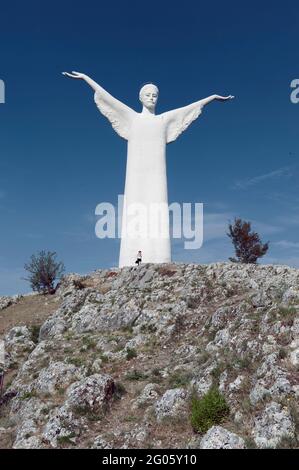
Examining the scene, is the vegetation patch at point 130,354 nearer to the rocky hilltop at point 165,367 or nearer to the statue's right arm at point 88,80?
the rocky hilltop at point 165,367

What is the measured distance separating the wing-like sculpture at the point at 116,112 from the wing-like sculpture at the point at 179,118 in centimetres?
278

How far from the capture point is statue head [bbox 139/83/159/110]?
3797cm

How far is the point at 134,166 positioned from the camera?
37250mm

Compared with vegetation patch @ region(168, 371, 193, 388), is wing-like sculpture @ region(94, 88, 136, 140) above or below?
above

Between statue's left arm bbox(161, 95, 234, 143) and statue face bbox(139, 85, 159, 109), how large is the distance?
1275 mm

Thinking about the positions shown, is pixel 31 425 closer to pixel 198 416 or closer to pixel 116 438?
pixel 116 438

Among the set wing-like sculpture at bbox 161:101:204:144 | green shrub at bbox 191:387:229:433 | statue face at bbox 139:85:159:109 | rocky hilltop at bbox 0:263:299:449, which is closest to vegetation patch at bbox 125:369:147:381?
rocky hilltop at bbox 0:263:299:449

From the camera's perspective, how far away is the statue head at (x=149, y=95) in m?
38.0

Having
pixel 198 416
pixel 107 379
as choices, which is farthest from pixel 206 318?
pixel 198 416

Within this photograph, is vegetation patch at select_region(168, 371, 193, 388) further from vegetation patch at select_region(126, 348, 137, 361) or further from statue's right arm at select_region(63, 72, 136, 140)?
statue's right arm at select_region(63, 72, 136, 140)

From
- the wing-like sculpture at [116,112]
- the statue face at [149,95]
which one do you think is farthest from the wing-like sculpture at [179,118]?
the wing-like sculpture at [116,112]

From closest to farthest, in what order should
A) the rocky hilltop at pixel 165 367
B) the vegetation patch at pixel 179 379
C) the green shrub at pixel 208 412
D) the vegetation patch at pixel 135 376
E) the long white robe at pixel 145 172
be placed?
the green shrub at pixel 208 412
the rocky hilltop at pixel 165 367
the vegetation patch at pixel 179 379
the vegetation patch at pixel 135 376
the long white robe at pixel 145 172

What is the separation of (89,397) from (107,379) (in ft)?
3.25
